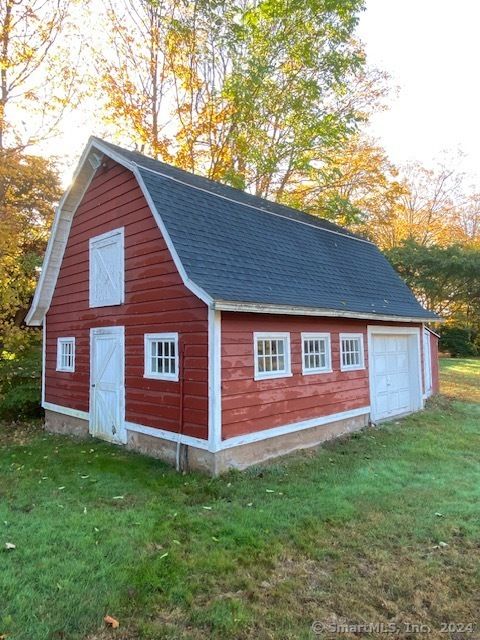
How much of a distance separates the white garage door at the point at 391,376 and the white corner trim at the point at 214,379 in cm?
509

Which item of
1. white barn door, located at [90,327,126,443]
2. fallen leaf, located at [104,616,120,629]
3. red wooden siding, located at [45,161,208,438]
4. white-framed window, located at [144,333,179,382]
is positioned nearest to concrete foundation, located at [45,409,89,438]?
red wooden siding, located at [45,161,208,438]

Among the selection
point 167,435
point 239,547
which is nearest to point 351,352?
point 167,435

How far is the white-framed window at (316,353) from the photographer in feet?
26.8

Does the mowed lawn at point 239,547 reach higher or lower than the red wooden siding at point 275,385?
lower

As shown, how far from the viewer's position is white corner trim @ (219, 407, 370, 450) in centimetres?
650

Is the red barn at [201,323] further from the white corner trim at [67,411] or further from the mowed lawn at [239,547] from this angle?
the mowed lawn at [239,547]

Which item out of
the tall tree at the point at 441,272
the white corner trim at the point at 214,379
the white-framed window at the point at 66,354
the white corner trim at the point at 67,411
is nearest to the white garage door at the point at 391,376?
the white corner trim at the point at 214,379

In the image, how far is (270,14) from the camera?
16.0 metres

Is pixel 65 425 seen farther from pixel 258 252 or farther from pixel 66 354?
pixel 258 252

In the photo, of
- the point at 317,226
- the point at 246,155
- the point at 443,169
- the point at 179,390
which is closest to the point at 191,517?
the point at 179,390

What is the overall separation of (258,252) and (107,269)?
3.09 m

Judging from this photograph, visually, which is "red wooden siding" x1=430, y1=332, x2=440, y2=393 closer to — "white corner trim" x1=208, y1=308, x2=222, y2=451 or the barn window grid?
the barn window grid

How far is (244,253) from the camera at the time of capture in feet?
26.3

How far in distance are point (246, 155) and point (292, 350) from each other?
12519 mm
